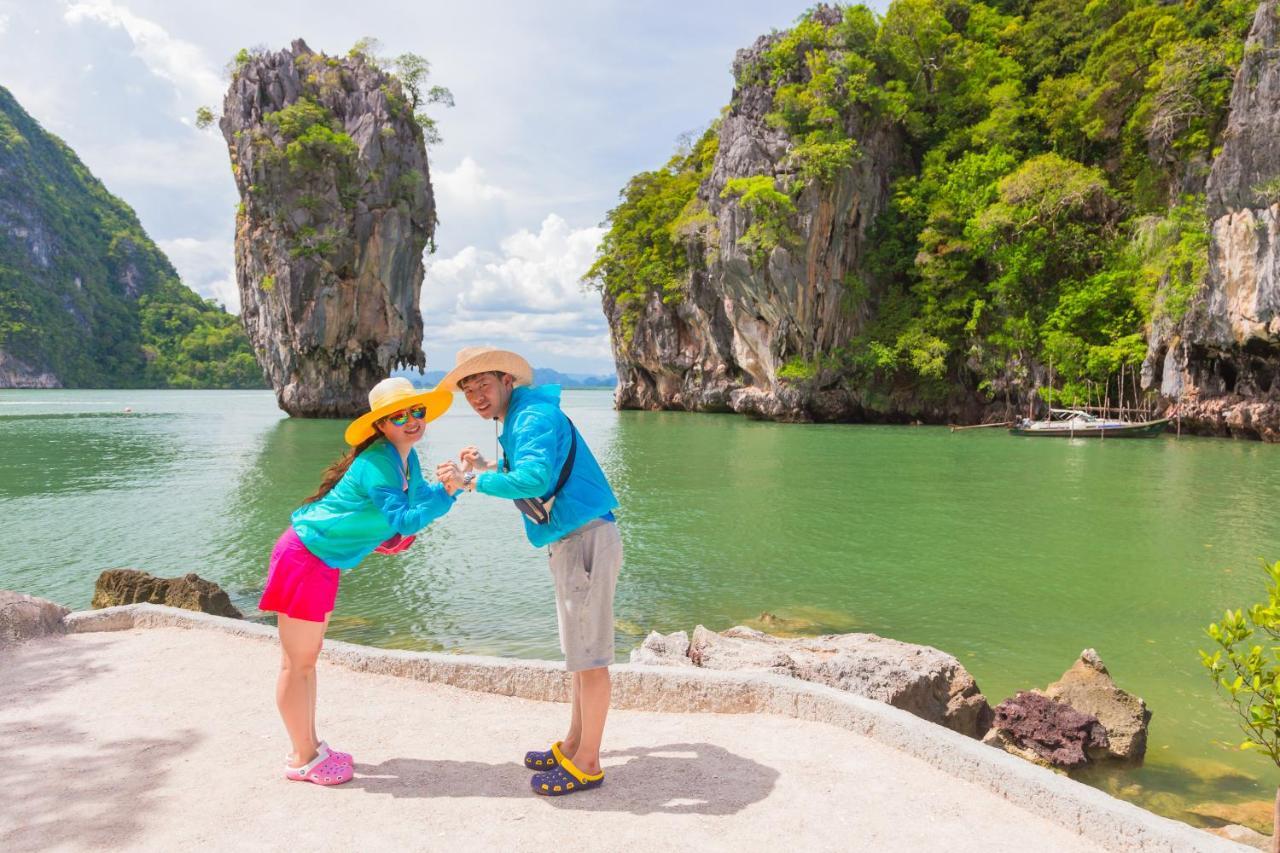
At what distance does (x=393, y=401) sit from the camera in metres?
3.13

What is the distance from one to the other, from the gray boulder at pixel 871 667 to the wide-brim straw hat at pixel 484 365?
9.46 ft

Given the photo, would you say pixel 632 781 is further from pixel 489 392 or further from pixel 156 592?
pixel 156 592

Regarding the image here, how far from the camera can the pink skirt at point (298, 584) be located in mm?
3070

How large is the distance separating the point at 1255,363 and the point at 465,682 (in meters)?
33.1

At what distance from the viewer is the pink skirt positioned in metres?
3.07

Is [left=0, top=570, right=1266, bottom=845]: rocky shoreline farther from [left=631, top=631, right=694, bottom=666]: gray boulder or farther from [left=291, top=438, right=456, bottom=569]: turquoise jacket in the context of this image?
[left=291, top=438, right=456, bottom=569]: turquoise jacket

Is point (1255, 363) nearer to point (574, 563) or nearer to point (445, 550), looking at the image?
point (445, 550)

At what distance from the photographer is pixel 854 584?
10.2 metres

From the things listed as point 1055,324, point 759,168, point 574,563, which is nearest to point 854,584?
point 574,563

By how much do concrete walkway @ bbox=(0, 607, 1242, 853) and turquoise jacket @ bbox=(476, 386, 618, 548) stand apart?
113 centimetres

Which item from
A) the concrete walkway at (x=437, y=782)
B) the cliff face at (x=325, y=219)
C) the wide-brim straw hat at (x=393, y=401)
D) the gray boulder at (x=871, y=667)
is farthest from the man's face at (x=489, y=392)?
the cliff face at (x=325, y=219)

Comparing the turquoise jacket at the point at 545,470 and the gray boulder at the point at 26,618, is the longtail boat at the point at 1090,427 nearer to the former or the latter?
the turquoise jacket at the point at 545,470

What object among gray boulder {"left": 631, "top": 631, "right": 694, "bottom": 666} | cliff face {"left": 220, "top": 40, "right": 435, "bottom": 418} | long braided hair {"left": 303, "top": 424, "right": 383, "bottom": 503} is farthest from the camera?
cliff face {"left": 220, "top": 40, "right": 435, "bottom": 418}

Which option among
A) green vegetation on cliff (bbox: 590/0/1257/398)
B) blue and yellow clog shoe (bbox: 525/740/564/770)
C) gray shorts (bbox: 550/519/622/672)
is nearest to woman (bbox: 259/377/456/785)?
gray shorts (bbox: 550/519/622/672)
